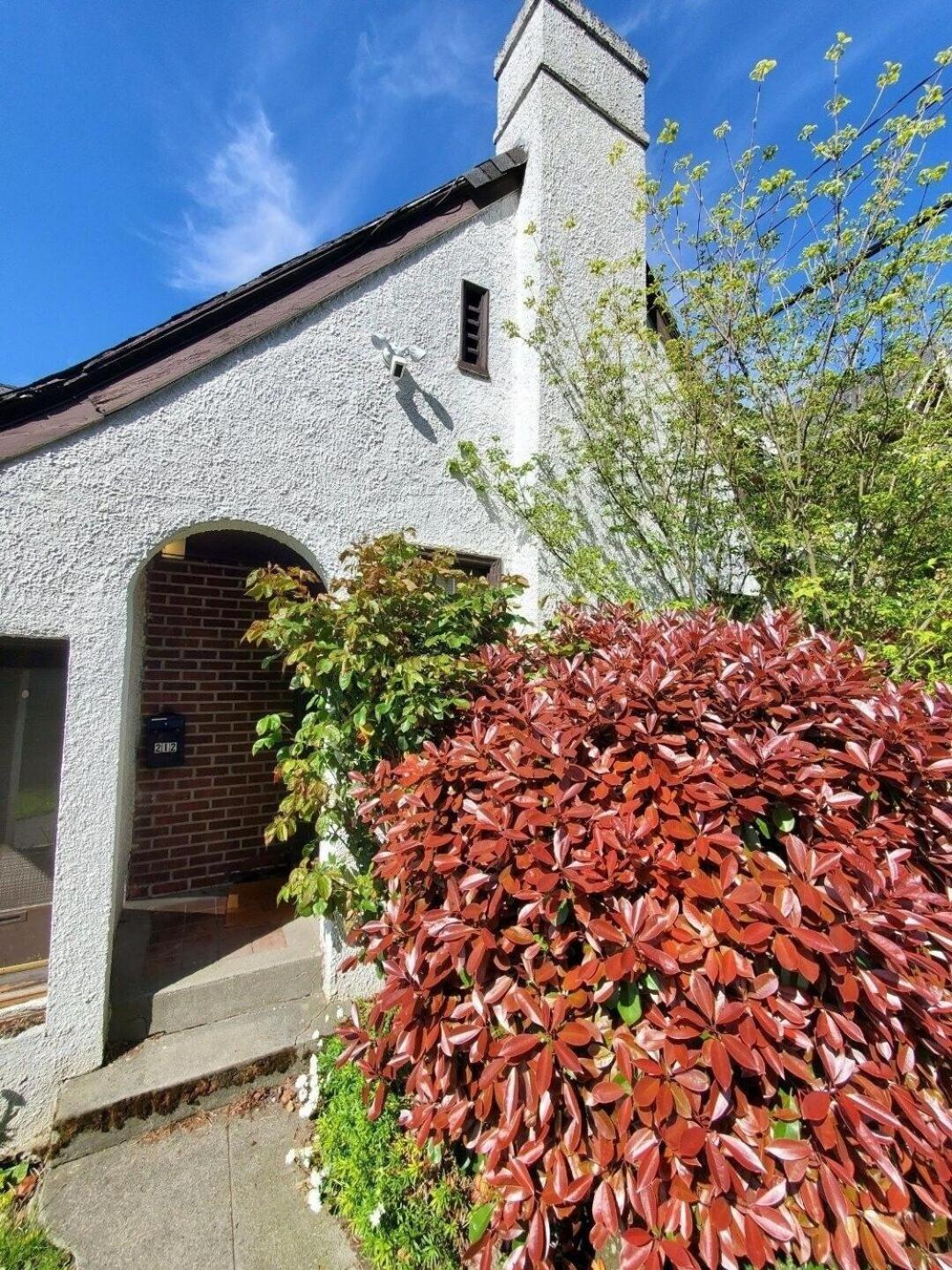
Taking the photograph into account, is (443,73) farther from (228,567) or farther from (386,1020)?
(386,1020)

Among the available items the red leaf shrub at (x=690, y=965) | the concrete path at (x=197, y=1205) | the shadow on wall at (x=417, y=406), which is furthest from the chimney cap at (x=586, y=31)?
the concrete path at (x=197, y=1205)

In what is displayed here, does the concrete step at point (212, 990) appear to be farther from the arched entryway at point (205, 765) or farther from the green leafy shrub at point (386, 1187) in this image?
the green leafy shrub at point (386, 1187)

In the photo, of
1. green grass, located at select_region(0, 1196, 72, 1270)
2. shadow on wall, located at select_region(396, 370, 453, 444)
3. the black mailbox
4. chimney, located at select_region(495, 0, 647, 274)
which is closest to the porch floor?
green grass, located at select_region(0, 1196, 72, 1270)

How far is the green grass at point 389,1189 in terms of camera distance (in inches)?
107

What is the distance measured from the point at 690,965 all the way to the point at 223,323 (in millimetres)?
5504

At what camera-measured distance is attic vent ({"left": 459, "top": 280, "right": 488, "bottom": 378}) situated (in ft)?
20.3

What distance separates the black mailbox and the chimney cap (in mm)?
9429

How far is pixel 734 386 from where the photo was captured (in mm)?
5797

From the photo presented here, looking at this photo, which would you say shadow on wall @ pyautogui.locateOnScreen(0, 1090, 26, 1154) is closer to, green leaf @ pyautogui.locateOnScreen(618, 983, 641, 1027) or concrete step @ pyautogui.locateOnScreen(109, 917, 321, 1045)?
concrete step @ pyautogui.locateOnScreen(109, 917, 321, 1045)

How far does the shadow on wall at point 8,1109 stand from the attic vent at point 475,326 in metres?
7.07

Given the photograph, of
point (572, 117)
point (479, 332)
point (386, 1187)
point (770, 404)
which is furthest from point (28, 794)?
point (572, 117)

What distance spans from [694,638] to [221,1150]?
14.2 feet

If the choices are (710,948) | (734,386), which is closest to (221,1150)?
(710,948)

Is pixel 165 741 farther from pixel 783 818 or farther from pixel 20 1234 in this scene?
pixel 783 818
